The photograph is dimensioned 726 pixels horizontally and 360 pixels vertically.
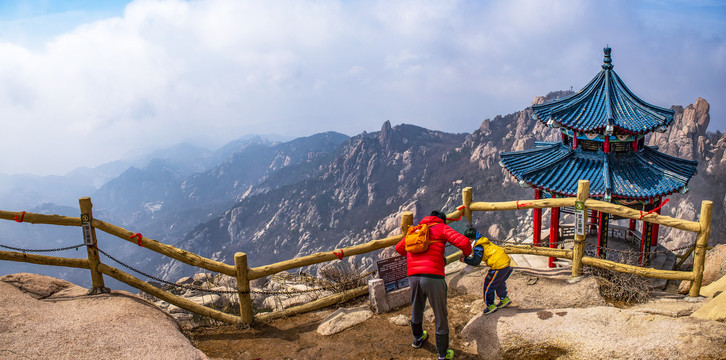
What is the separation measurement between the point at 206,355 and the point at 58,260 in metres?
3.21

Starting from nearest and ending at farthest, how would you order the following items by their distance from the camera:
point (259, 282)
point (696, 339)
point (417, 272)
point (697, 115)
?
1. point (696, 339)
2. point (417, 272)
3. point (259, 282)
4. point (697, 115)

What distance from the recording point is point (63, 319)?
5590mm

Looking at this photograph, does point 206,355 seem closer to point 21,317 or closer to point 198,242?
point 21,317

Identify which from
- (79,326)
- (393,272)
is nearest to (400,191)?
(393,272)

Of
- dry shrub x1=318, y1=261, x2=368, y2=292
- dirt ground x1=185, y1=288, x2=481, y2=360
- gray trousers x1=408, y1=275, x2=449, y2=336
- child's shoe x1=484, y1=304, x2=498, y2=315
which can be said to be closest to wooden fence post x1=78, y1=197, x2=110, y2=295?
dirt ground x1=185, y1=288, x2=481, y2=360

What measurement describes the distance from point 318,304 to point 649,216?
18.9 ft

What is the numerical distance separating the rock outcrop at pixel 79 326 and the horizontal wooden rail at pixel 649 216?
6656mm

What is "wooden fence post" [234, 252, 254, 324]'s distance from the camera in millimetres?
6457

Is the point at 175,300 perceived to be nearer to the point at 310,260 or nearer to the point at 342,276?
the point at 310,260

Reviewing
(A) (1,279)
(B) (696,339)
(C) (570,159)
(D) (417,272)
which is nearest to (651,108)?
(C) (570,159)

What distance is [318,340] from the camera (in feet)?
20.7

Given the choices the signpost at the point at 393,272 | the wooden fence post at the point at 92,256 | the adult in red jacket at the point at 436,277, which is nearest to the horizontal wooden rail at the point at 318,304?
the signpost at the point at 393,272

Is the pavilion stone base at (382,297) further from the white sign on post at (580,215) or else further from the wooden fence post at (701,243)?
the wooden fence post at (701,243)

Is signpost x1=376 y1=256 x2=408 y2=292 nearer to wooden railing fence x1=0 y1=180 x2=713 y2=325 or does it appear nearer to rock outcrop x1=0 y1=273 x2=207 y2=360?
wooden railing fence x1=0 y1=180 x2=713 y2=325
